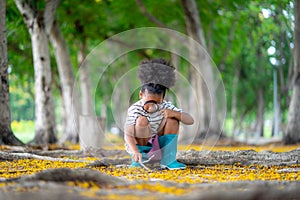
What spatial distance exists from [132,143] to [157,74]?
891 mm

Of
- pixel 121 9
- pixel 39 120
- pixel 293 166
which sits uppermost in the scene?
pixel 121 9

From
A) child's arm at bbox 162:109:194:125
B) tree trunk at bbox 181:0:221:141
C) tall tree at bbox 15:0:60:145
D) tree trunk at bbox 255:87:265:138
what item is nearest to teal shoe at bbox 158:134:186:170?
→ child's arm at bbox 162:109:194:125

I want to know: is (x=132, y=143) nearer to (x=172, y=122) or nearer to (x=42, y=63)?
(x=172, y=122)

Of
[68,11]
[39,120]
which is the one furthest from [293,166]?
[68,11]

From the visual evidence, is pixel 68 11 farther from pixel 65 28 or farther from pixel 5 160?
pixel 5 160

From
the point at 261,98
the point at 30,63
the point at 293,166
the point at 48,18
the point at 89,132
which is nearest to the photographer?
the point at 293,166

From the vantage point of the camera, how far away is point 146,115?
5617 millimetres

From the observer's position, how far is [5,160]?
6922mm

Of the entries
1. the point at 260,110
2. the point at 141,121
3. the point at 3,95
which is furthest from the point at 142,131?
the point at 260,110

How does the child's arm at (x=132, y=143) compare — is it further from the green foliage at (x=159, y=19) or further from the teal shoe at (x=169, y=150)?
the green foliage at (x=159, y=19)

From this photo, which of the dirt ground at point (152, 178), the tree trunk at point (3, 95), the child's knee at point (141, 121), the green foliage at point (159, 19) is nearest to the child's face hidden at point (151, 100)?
the child's knee at point (141, 121)

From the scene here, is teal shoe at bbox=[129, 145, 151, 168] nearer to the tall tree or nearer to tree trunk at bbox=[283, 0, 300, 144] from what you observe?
the tall tree

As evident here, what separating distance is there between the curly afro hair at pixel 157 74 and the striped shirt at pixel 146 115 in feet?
0.81

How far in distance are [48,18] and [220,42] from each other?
12850mm
